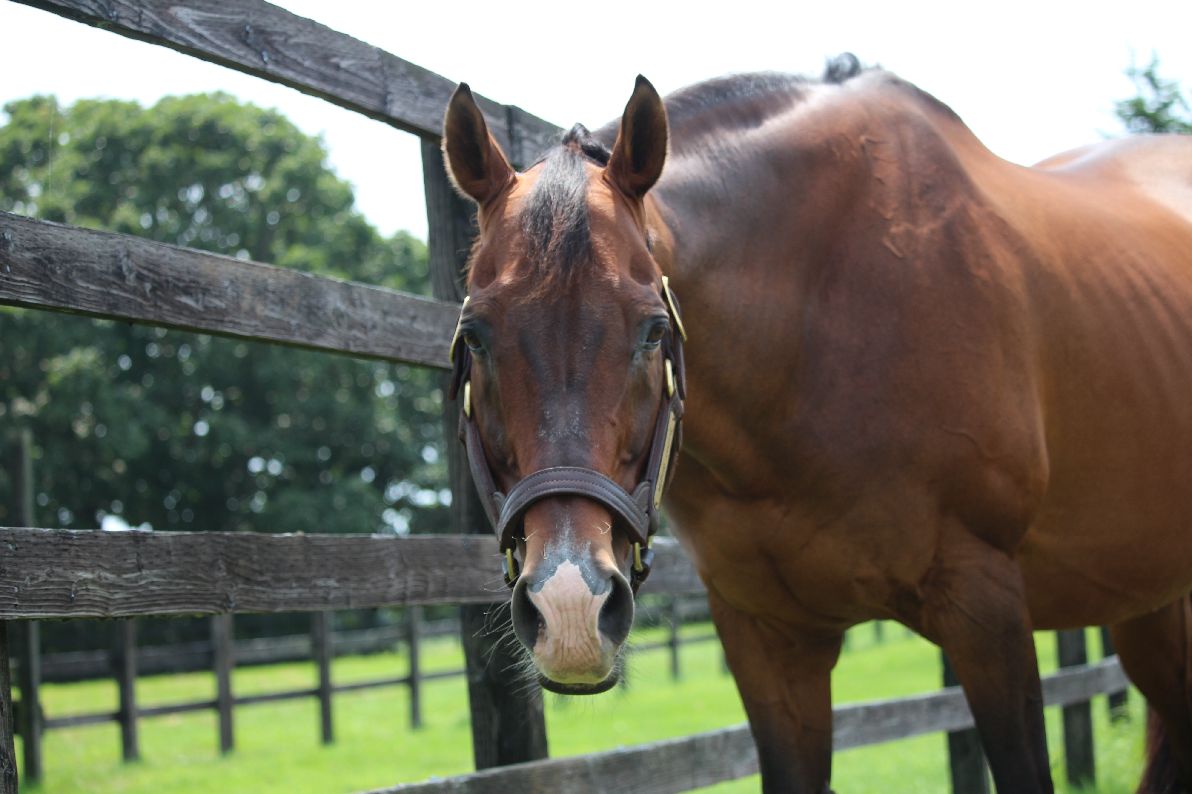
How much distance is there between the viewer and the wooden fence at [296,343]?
2352 mm

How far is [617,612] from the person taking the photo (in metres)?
2.04

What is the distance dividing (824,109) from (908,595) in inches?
53.2

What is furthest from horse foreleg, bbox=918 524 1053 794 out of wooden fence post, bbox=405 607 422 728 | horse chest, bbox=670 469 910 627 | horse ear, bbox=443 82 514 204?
wooden fence post, bbox=405 607 422 728

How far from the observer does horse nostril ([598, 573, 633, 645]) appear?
202 centimetres

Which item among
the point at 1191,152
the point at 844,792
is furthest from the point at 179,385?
the point at 1191,152

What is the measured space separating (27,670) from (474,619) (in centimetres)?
655

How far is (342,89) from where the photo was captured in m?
3.20

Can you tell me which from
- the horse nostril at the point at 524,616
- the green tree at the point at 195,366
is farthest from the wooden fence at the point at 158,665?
the green tree at the point at 195,366

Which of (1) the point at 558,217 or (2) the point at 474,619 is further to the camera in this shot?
(2) the point at 474,619

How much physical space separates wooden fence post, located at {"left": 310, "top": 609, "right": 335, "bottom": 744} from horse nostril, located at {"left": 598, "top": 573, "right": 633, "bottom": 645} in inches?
456

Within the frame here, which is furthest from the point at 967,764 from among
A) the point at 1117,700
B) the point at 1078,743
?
the point at 1117,700

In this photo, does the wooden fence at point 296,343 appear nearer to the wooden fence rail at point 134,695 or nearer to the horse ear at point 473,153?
the horse ear at point 473,153

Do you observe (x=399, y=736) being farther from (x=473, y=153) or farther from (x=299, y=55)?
(x=473, y=153)

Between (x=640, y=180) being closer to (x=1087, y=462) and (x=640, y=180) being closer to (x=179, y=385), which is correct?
(x=1087, y=462)
